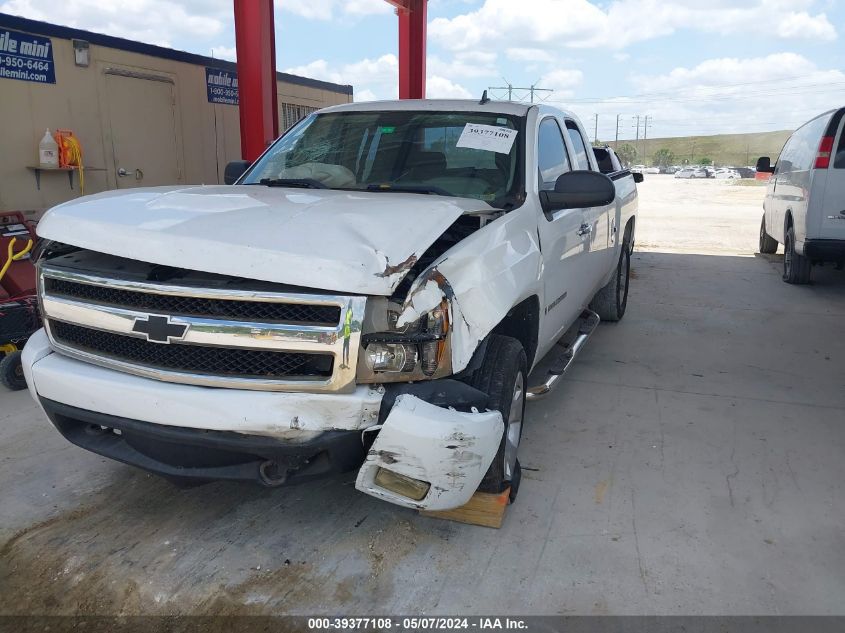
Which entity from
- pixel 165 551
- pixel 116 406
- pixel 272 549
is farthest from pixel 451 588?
pixel 116 406

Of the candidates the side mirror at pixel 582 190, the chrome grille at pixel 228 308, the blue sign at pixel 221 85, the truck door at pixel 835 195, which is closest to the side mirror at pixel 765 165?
the truck door at pixel 835 195

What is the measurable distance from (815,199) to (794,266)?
118cm

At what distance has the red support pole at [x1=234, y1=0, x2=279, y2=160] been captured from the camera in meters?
8.15

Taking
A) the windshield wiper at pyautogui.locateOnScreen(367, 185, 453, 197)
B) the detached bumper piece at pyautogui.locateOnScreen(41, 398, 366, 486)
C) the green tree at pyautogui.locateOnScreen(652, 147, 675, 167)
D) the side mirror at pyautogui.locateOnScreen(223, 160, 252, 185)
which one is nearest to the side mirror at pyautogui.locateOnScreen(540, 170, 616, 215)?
the windshield wiper at pyautogui.locateOnScreen(367, 185, 453, 197)

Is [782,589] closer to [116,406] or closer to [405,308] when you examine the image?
[405,308]

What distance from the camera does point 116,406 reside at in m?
2.61

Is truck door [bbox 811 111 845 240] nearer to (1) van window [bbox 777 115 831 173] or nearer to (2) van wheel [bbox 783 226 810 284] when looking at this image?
(1) van window [bbox 777 115 831 173]

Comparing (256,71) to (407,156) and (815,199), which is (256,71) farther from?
(815,199)

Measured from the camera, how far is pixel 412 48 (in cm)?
1305

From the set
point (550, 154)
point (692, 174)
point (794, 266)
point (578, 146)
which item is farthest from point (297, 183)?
point (692, 174)

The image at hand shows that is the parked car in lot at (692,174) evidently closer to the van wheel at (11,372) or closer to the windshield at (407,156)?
the windshield at (407,156)

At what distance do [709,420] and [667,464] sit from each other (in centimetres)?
79

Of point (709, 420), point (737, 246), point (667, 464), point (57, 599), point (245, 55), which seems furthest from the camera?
point (737, 246)

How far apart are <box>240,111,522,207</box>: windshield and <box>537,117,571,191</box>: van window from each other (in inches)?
7.9
